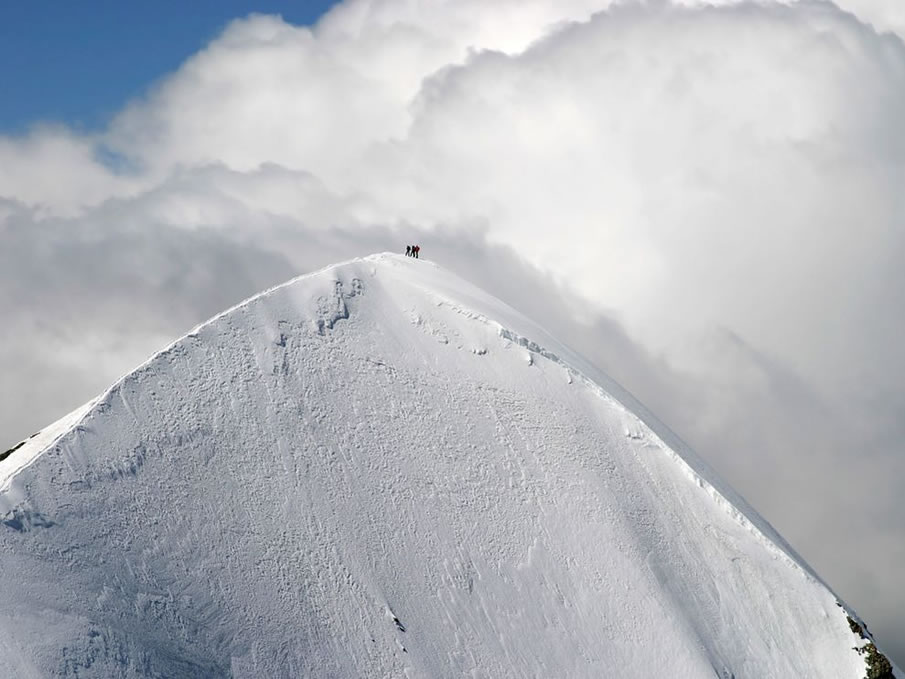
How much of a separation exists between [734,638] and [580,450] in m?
14.9

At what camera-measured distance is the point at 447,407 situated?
250 ft

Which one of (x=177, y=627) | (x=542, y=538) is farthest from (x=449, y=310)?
(x=177, y=627)

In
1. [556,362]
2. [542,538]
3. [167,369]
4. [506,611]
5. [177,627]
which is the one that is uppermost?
[556,362]

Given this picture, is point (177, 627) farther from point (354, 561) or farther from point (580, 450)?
point (580, 450)

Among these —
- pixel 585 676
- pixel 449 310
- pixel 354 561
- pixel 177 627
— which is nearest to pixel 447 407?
pixel 449 310

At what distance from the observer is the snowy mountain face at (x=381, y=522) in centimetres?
5909

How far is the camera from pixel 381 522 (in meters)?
68.7

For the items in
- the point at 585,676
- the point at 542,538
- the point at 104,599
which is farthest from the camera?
the point at 542,538

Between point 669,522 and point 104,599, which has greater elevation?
point 669,522

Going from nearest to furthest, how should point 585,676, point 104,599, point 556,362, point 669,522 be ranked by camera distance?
point 104,599
point 585,676
point 669,522
point 556,362

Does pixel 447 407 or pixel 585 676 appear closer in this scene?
pixel 585 676

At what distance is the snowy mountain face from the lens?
194 feet

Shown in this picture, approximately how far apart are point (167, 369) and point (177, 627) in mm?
16994

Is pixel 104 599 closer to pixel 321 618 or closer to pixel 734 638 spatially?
pixel 321 618
